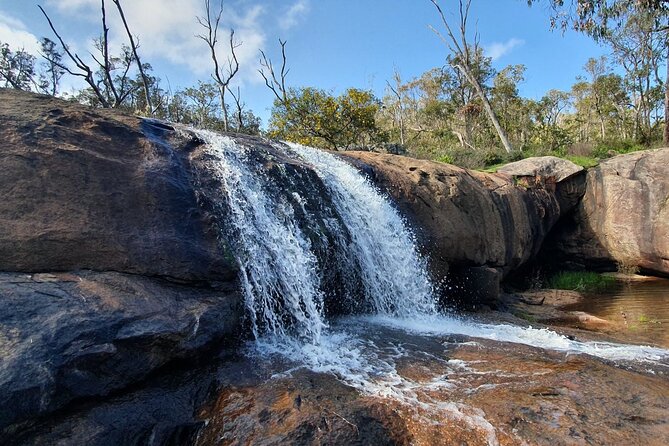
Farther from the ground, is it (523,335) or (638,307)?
(523,335)

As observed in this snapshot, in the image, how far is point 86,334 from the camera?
324 centimetres

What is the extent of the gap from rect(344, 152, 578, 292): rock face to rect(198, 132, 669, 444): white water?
2.36ft

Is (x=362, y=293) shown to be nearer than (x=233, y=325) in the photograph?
No

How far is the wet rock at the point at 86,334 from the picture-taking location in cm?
284

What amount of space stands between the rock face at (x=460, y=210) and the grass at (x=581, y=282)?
125 cm

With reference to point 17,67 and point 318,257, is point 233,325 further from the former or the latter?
point 17,67

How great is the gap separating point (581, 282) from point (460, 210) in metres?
5.35

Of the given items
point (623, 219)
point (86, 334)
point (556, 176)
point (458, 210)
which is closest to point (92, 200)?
point (86, 334)

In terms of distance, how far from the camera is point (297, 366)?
4.13 m

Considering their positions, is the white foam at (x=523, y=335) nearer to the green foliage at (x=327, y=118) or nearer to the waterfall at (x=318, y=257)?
the waterfall at (x=318, y=257)

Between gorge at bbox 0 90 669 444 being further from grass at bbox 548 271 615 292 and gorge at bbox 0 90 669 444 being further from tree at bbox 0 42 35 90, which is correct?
tree at bbox 0 42 35 90

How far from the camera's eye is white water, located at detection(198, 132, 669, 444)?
4.18m

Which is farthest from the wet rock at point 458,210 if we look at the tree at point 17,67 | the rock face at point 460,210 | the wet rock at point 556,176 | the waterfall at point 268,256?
the tree at point 17,67

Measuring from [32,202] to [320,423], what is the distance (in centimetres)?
346
